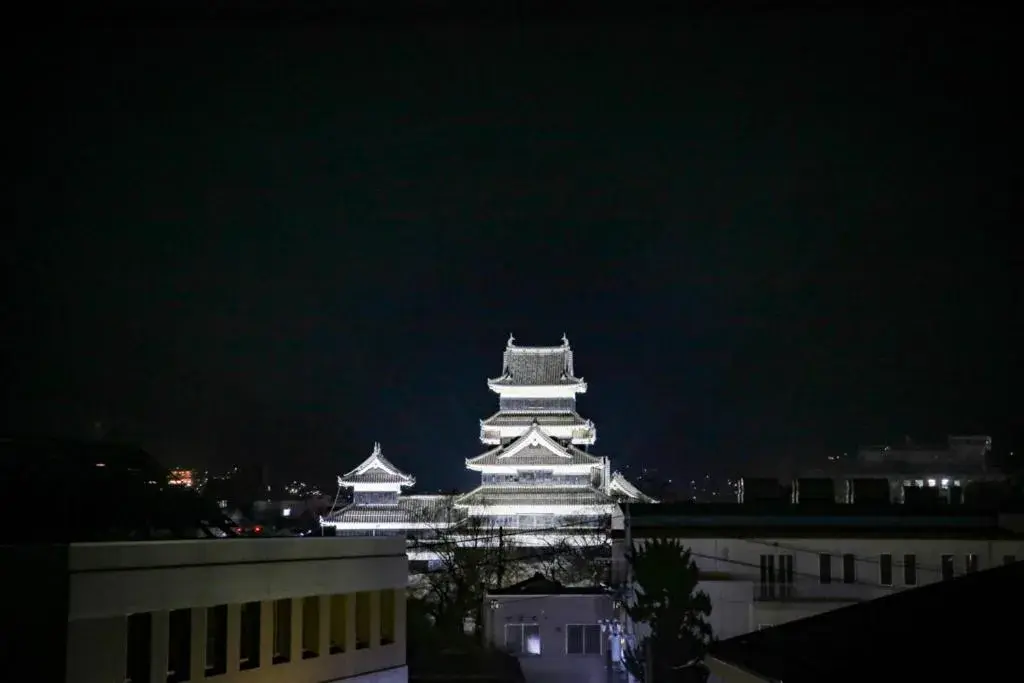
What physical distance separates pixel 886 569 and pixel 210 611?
2091cm

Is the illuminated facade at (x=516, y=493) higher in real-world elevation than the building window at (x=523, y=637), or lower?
higher

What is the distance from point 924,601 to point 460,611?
26125mm

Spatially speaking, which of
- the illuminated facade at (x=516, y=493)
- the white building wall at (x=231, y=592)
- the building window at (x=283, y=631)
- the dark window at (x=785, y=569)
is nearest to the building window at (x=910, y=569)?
the dark window at (x=785, y=569)

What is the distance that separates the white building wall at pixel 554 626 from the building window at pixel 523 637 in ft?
0.33

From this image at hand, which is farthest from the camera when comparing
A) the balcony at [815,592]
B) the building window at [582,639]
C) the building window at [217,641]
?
the building window at [582,639]

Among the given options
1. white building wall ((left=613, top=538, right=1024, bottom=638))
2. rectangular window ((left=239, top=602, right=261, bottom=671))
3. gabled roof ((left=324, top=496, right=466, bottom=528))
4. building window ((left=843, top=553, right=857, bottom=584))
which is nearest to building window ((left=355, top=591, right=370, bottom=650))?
rectangular window ((left=239, top=602, right=261, bottom=671))

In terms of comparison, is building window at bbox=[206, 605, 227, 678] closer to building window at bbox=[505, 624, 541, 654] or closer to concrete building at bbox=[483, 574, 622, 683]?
concrete building at bbox=[483, 574, 622, 683]

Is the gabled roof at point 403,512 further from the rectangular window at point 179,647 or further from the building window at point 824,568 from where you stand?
the rectangular window at point 179,647

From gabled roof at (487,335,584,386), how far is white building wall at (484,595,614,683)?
34.1m

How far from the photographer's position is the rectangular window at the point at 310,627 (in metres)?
Answer: 14.8

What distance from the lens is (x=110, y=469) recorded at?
544 inches

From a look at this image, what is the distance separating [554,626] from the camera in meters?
31.9

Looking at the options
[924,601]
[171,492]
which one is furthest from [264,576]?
[924,601]

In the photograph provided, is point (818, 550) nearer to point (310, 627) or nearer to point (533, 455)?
point (310, 627)
